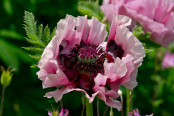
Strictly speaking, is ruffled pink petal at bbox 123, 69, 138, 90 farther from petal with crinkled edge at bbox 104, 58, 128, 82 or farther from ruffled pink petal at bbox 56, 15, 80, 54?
ruffled pink petal at bbox 56, 15, 80, 54

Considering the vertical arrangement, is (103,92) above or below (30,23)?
below

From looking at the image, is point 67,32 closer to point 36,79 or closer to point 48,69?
point 48,69

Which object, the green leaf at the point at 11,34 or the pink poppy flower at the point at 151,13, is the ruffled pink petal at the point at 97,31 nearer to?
the pink poppy flower at the point at 151,13

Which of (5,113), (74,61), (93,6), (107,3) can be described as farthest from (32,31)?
(5,113)

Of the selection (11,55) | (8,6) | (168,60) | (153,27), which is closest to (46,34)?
(153,27)

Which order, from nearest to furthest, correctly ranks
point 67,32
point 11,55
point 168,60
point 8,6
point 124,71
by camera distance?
point 124,71, point 67,32, point 11,55, point 8,6, point 168,60

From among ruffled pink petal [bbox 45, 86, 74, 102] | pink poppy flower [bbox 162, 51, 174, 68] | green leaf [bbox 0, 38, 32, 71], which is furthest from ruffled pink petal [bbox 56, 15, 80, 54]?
pink poppy flower [bbox 162, 51, 174, 68]

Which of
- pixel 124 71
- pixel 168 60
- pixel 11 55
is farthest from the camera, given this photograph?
pixel 168 60
